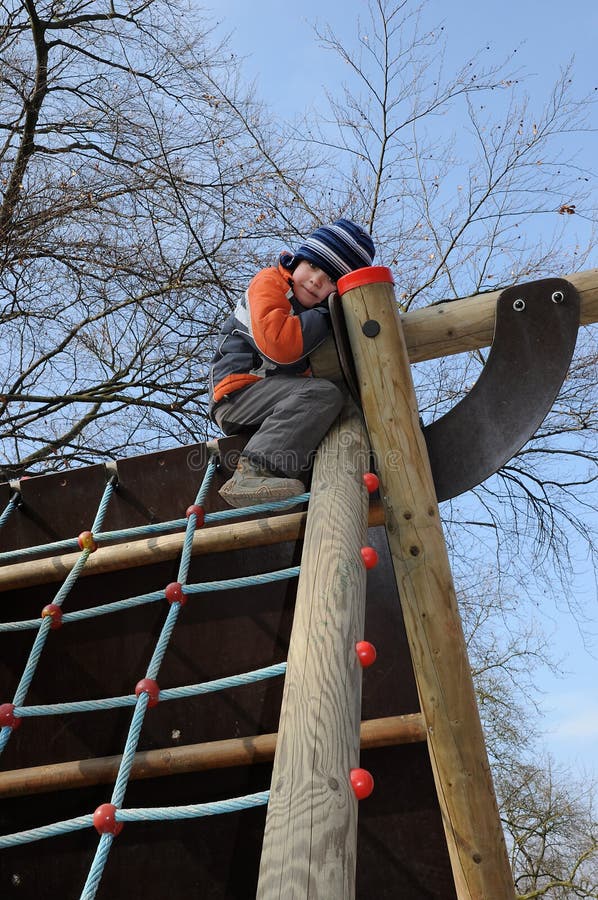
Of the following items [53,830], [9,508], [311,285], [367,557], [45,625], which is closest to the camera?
[53,830]

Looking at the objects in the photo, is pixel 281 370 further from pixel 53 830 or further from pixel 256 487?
pixel 53 830

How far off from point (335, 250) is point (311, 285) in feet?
0.45

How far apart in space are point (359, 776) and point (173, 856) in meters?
1.29

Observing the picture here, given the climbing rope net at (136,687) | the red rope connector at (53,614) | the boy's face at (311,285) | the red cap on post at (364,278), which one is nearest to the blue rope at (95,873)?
the climbing rope net at (136,687)

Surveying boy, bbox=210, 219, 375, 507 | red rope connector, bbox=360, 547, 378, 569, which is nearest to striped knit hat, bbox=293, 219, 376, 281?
boy, bbox=210, 219, 375, 507

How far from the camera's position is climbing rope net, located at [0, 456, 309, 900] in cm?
148

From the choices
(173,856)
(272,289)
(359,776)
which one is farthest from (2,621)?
(359,776)

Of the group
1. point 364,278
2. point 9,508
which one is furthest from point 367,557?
point 9,508

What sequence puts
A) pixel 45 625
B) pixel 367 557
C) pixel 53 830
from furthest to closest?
pixel 45 625 < pixel 367 557 < pixel 53 830

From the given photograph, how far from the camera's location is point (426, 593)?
6.85 feet

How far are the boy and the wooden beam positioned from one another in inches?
10.8

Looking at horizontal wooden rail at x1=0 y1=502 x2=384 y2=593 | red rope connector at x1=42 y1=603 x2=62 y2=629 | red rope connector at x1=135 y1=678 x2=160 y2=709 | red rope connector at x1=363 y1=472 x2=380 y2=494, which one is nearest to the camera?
red rope connector at x1=135 y1=678 x2=160 y2=709

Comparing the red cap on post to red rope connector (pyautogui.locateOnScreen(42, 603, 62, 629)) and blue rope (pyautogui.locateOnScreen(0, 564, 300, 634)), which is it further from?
red rope connector (pyautogui.locateOnScreen(42, 603, 62, 629))

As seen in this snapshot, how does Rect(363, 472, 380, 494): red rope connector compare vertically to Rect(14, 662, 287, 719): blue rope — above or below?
above
